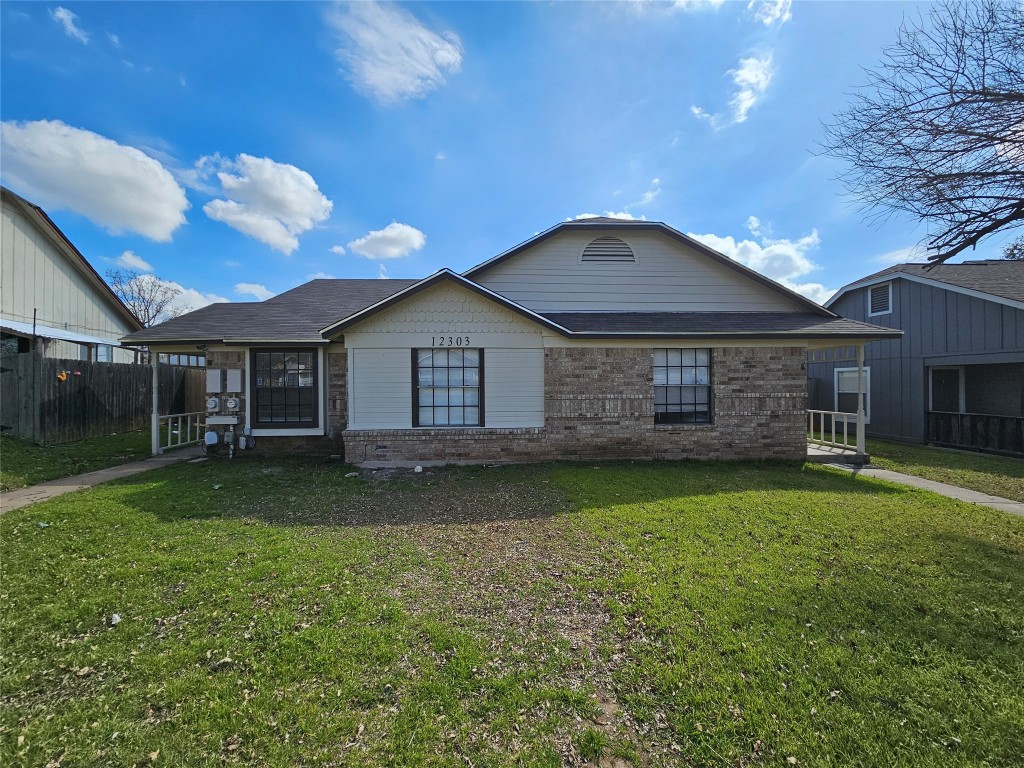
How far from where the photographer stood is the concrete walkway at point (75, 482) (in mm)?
6754

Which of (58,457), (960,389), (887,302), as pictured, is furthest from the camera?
(887,302)

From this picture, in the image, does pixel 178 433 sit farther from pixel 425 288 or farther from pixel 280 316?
pixel 425 288

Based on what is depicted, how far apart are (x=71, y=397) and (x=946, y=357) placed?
25.7 metres

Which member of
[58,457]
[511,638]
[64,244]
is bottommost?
[511,638]

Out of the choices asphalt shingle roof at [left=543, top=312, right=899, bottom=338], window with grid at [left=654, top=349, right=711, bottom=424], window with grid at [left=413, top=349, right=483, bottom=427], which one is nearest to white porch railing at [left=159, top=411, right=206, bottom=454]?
window with grid at [left=413, top=349, right=483, bottom=427]

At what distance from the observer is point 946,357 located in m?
12.9

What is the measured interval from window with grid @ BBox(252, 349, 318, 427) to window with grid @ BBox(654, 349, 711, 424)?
841 centimetres

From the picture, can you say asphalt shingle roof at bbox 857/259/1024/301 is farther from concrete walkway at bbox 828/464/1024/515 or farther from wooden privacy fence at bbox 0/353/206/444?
wooden privacy fence at bbox 0/353/206/444

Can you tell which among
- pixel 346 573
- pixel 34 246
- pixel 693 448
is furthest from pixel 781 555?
pixel 34 246

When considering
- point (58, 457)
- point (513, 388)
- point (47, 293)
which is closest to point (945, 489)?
point (513, 388)

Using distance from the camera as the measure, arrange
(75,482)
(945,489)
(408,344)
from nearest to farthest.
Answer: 1. (945,489)
2. (75,482)
3. (408,344)

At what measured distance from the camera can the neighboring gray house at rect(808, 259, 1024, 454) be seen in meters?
11.7

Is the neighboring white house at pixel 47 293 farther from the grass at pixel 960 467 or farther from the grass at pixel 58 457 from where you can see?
the grass at pixel 960 467

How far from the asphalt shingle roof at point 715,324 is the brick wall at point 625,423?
515mm
